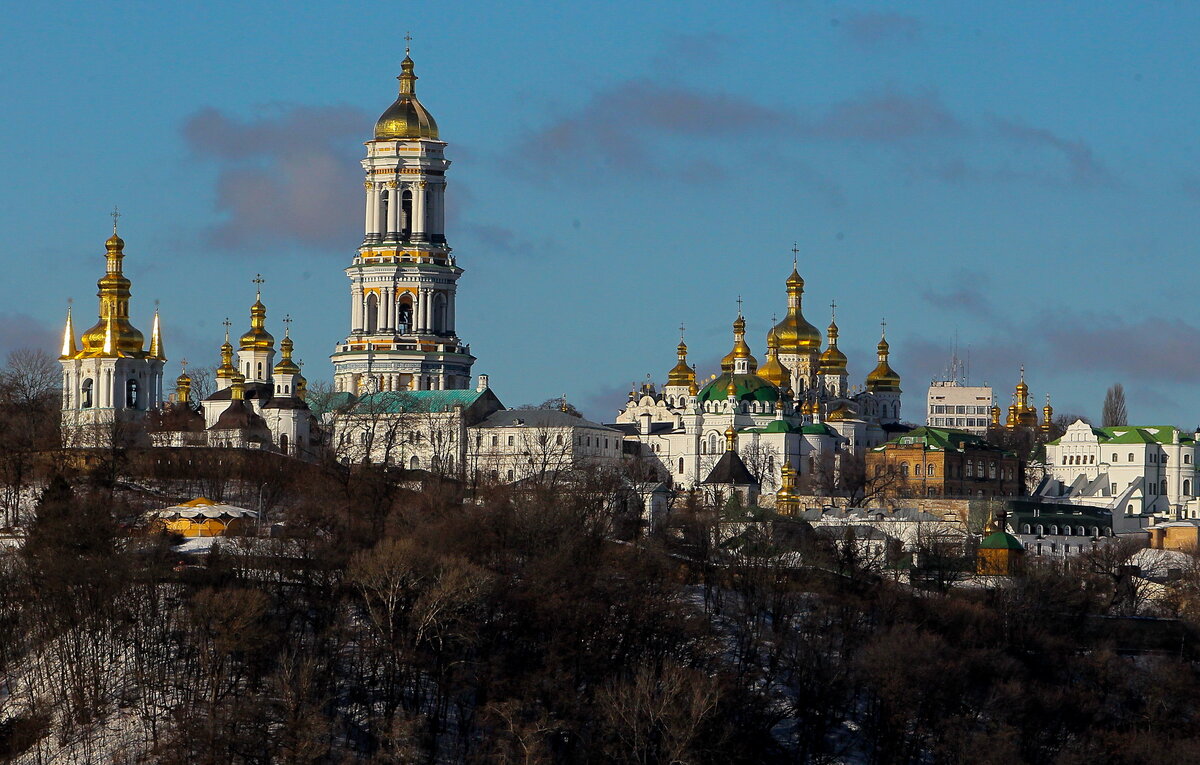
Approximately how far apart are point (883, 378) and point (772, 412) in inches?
534

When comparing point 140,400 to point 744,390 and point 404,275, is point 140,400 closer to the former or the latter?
point 404,275

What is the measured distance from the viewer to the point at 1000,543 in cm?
7600

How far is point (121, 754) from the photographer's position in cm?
5188

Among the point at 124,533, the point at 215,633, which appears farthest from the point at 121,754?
the point at 124,533

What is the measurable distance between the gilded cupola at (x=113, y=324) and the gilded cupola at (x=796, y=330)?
92.2 feet

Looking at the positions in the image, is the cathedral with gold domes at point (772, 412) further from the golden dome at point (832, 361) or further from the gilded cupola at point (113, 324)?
the gilded cupola at point (113, 324)

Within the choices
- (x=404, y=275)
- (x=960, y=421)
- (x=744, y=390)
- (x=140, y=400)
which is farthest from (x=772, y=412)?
(x=960, y=421)

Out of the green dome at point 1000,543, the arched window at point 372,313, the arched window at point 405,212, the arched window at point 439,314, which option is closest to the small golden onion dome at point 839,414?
the arched window at point 439,314

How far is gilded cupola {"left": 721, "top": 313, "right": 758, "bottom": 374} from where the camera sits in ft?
335

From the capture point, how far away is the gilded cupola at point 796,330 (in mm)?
105812

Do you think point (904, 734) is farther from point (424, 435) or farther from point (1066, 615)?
point (424, 435)

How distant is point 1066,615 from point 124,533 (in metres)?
19.1

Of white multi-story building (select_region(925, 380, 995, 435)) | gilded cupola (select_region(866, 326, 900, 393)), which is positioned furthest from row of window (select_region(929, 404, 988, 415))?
gilded cupola (select_region(866, 326, 900, 393))

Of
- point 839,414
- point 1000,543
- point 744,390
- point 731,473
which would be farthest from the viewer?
point 839,414
